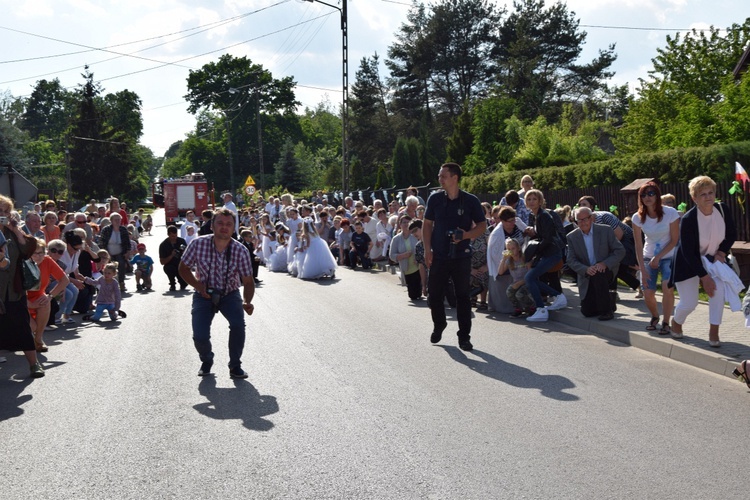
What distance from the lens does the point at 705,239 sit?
30.4ft

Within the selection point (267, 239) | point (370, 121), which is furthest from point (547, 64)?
point (267, 239)

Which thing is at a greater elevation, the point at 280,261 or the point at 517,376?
the point at 517,376

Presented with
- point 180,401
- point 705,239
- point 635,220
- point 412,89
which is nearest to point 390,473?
point 180,401

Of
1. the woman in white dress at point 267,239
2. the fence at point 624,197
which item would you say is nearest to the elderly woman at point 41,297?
the fence at point 624,197

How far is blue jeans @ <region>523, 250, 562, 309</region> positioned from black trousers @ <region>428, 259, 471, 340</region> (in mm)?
2787

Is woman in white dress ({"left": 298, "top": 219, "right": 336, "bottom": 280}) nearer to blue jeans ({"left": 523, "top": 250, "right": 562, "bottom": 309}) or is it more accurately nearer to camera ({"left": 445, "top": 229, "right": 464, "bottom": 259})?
blue jeans ({"left": 523, "top": 250, "right": 562, "bottom": 309})

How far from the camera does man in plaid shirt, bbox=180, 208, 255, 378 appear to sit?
9.22m

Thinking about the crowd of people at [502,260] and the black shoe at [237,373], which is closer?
the black shoe at [237,373]

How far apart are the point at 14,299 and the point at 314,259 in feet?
44.7

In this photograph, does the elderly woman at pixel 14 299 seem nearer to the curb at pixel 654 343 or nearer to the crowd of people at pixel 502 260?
the crowd of people at pixel 502 260

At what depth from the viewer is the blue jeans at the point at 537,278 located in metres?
13.4

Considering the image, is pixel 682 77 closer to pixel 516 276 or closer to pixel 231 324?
pixel 516 276

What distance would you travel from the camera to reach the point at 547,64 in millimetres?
61406

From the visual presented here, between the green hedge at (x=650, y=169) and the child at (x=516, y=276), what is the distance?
711 cm
